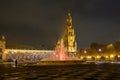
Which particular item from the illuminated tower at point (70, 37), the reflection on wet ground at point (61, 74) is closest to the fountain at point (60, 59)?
the reflection on wet ground at point (61, 74)

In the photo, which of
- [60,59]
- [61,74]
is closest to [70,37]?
[60,59]

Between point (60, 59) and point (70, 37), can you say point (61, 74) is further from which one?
point (70, 37)

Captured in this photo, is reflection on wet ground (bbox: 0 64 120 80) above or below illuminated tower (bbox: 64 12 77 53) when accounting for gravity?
below

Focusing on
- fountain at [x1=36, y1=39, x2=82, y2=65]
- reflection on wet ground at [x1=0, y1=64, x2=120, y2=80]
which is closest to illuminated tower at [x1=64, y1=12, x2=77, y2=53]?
fountain at [x1=36, y1=39, x2=82, y2=65]

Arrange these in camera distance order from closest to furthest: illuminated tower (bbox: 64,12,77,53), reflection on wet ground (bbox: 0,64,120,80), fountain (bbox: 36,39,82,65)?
reflection on wet ground (bbox: 0,64,120,80) → fountain (bbox: 36,39,82,65) → illuminated tower (bbox: 64,12,77,53)

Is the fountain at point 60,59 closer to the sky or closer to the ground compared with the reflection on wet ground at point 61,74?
closer to the sky

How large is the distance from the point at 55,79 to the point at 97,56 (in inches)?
5084

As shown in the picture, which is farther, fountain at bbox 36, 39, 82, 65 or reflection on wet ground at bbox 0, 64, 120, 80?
fountain at bbox 36, 39, 82, 65

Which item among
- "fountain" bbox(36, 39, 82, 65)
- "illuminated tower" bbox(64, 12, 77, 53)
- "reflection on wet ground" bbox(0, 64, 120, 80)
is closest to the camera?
"reflection on wet ground" bbox(0, 64, 120, 80)

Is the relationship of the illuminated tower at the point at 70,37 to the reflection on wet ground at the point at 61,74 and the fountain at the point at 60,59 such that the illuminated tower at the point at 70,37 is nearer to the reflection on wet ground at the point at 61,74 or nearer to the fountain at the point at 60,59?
the fountain at the point at 60,59

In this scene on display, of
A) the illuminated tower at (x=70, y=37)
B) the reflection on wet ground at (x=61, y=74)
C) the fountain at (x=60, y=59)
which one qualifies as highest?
the illuminated tower at (x=70, y=37)

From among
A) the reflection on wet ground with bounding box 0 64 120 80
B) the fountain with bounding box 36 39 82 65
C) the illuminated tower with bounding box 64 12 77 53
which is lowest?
the reflection on wet ground with bounding box 0 64 120 80

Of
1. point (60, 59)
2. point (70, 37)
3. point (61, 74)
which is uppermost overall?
point (70, 37)

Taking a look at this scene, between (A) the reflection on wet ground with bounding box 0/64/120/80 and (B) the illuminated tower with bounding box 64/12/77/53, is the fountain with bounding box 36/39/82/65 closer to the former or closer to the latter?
(A) the reflection on wet ground with bounding box 0/64/120/80
